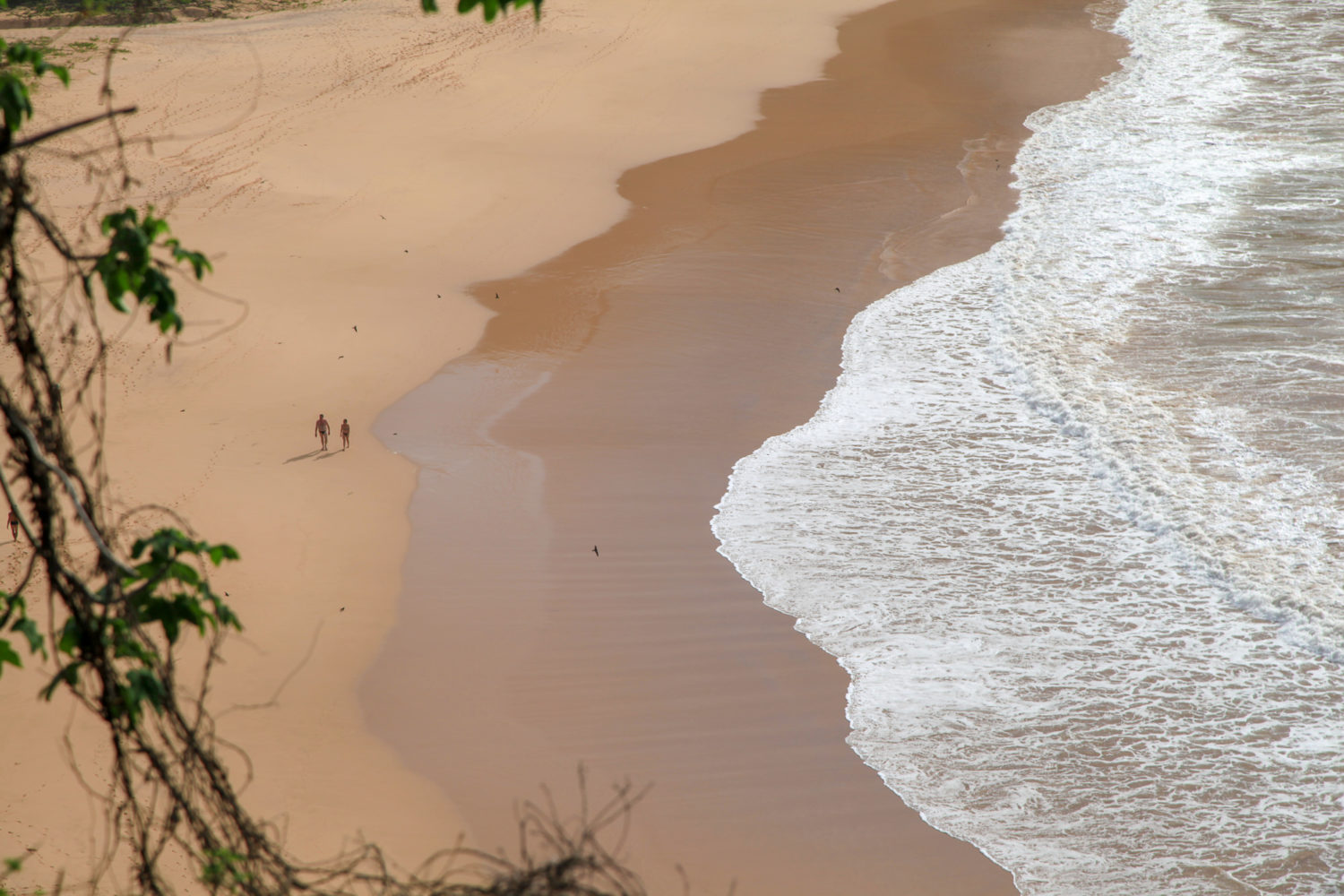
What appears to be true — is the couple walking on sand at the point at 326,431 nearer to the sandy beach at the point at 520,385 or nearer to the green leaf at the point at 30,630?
the sandy beach at the point at 520,385

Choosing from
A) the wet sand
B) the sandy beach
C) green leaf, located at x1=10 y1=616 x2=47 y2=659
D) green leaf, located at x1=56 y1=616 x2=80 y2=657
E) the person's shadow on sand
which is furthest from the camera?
the person's shadow on sand

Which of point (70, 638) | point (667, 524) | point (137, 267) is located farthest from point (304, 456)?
point (137, 267)

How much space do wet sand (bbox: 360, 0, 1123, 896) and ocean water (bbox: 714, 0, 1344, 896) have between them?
1.53 ft

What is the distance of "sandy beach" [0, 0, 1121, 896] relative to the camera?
7398 mm

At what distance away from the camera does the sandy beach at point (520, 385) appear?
24.3 ft

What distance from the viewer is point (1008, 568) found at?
962 centimetres

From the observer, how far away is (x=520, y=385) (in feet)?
42.7

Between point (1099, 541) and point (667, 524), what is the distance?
12.0ft

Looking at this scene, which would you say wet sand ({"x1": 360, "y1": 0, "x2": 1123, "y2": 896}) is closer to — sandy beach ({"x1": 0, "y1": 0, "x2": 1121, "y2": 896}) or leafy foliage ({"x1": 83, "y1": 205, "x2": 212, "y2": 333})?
sandy beach ({"x1": 0, "y1": 0, "x2": 1121, "y2": 896})

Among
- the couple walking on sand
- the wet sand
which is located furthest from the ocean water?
the couple walking on sand

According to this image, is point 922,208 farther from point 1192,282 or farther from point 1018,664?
point 1018,664

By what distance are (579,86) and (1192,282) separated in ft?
42.8

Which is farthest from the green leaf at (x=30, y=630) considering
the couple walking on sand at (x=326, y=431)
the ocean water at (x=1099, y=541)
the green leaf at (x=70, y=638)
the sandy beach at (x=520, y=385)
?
the couple walking on sand at (x=326, y=431)

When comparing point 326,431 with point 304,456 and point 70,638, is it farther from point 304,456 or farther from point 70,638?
point 70,638
